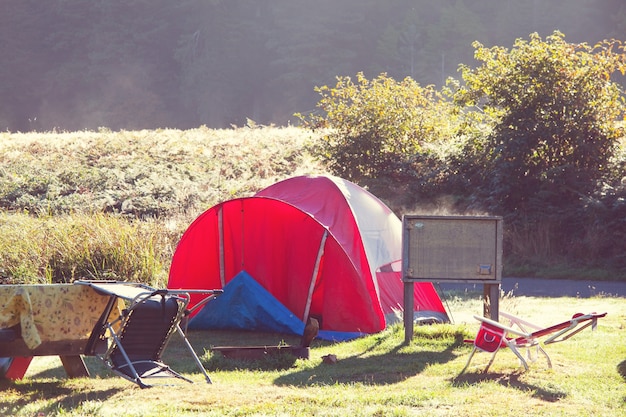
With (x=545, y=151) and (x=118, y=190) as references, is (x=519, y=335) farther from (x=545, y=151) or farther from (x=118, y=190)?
(x=118, y=190)

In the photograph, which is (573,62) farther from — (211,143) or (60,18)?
(60,18)

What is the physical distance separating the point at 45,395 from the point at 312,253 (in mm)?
4061

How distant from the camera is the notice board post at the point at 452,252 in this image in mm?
8836

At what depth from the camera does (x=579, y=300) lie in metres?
12.6

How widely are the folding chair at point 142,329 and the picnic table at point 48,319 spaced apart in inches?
4.9

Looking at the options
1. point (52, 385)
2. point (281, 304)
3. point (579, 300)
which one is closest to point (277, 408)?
point (52, 385)

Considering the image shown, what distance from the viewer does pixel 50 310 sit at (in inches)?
270

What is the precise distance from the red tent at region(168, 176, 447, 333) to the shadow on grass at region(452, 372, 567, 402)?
2.47m

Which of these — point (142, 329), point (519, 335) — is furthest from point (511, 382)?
point (142, 329)

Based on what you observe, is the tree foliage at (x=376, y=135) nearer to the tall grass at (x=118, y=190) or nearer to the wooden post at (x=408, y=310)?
the tall grass at (x=118, y=190)

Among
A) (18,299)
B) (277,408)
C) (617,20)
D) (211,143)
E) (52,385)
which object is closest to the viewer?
(277,408)

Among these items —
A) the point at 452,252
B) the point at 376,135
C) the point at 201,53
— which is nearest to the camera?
the point at 452,252

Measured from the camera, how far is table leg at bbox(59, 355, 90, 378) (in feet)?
24.2

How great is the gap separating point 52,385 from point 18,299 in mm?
887
